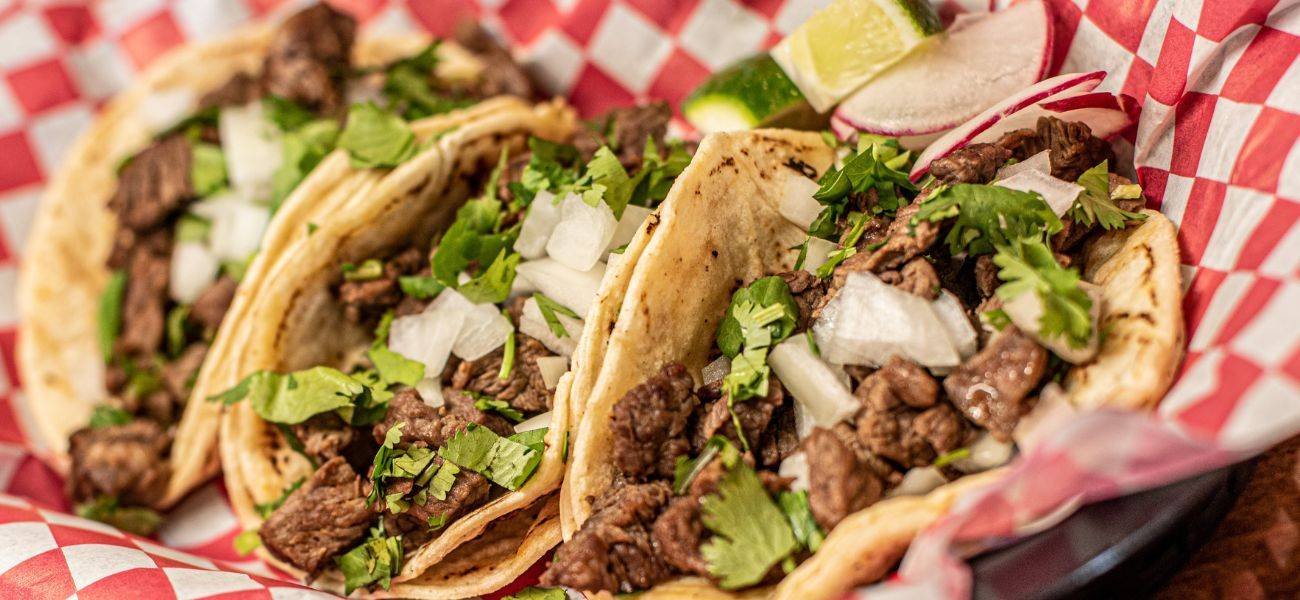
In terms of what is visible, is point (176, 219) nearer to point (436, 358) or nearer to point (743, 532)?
point (436, 358)

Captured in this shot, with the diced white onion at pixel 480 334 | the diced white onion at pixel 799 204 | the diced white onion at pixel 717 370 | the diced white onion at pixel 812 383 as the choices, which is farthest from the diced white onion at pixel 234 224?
the diced white onion at pixel 812 383

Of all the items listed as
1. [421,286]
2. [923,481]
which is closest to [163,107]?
[421,286]

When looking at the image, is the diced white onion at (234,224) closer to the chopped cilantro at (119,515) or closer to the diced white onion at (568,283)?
the chopped cilantro at (119,515)

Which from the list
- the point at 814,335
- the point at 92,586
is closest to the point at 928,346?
the point at 814,335

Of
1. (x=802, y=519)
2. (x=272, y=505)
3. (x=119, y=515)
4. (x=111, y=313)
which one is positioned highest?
(x=802, y=519)

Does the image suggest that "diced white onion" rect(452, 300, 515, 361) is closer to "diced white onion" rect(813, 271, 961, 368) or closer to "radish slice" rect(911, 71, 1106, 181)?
"diced white onion" rect(813, 271, 961, 368)
